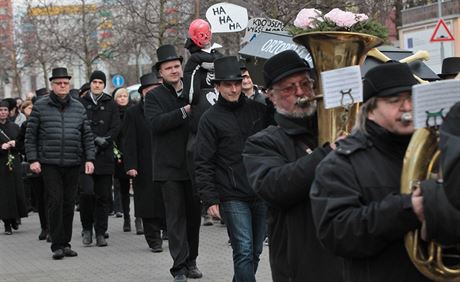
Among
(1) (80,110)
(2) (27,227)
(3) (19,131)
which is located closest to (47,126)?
(1) (80,110)

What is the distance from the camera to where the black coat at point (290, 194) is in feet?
16.1

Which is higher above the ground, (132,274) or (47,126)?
(47,126)

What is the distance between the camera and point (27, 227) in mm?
16109

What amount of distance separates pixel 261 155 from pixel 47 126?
631 cm

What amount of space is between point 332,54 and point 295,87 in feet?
1.11

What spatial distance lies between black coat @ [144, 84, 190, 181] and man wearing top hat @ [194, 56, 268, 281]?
1595 mm

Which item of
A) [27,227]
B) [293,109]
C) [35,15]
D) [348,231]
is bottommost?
[27,227]

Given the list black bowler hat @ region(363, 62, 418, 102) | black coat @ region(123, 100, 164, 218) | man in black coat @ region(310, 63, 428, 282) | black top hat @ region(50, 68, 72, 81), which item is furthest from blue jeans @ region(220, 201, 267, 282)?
black coat @ region(123, 100, 164, 218)

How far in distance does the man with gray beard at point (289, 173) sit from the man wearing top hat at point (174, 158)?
3792mm

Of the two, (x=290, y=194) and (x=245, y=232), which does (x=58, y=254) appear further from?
(x=290, y=194)

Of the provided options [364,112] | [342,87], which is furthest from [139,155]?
[364,112]

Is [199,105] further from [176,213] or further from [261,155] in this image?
[261,155]

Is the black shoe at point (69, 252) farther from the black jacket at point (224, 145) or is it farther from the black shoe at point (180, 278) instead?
the black jacket at point (224, 145)

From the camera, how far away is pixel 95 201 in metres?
12.7
